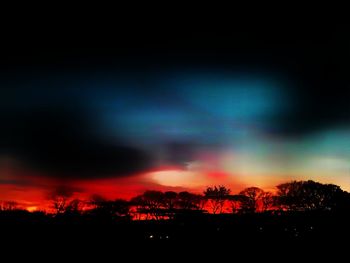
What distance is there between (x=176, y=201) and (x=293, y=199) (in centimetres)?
2548

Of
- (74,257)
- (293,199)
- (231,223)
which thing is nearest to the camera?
(74,257)

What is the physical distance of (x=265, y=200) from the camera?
8369 centimetres

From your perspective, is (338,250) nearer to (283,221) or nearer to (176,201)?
(283,221)

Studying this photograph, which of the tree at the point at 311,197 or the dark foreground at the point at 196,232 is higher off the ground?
the tree at the point at 311,197

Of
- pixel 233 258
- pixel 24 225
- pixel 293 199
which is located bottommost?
pixel 233 258

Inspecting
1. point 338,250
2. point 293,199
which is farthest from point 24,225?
point 293,199

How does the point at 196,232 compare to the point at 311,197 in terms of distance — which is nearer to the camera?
the point at 196,232

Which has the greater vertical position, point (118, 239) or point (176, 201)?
point (176, 201)

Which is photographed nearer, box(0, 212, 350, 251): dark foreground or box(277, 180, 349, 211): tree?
box(0, 212, 350, 251): dark foreground

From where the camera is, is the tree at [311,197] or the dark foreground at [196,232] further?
the tree at [311,197]

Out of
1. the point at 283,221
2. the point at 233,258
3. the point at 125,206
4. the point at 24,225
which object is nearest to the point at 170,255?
the point at 233,258

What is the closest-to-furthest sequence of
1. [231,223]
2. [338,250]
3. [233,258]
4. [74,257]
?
[74,257]
[233,258]
[338,250]
[231,223]

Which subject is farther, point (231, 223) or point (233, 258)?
point (231, 223)

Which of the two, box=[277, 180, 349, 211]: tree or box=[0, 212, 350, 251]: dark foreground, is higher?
box=[277, 180, 349, 211]: tree
